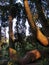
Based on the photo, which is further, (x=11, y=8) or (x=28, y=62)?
(x=11, y=8)

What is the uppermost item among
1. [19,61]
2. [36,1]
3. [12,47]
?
[36,1]

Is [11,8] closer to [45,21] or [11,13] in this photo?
[11,13]

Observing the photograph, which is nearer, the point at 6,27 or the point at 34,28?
the point at 34,28

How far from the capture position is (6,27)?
44.0ft

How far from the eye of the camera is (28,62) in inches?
378

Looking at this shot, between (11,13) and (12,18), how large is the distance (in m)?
0.35

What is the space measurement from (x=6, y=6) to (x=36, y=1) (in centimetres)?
214

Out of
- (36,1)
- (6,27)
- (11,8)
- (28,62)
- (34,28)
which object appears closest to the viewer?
(34,28)

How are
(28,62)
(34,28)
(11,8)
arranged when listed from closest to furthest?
(34,28)
(28,62)
(11,8)

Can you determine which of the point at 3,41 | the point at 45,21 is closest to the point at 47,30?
the point at 45,21

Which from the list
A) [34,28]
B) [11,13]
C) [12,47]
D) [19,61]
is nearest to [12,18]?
[11,13]

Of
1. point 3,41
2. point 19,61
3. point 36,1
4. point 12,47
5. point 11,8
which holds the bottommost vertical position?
point 3,41

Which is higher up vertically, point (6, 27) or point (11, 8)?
point (11, 8)

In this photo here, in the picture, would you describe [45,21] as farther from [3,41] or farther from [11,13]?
[3,41]
